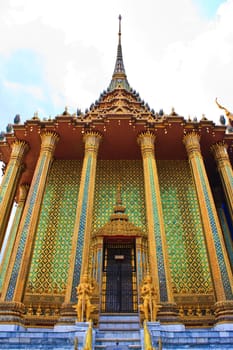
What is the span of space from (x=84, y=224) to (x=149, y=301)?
3.12m

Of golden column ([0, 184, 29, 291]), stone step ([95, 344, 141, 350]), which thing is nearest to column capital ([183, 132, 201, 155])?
stone step ([95, 344, 141, 350])

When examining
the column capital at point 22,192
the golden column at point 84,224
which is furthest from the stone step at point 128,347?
the column capital at point 22,192

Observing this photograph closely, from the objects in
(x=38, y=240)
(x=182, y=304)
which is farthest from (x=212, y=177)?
(x=38, y=240)

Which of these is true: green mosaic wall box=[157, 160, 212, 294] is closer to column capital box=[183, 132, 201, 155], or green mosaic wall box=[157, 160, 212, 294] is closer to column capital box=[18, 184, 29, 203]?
column capital box=[183, 132, 201, 155]

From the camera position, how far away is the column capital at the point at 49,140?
38.2 ft

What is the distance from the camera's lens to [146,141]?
12.0 meters

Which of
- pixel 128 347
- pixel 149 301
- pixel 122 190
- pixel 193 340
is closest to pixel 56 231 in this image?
pixel 122 190

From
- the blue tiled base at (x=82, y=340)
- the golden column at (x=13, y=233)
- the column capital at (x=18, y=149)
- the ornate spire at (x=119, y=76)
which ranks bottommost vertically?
the blue tiled base at (x=82, y=340)

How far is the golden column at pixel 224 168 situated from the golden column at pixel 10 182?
25.3 ft

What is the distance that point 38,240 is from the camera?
1102 centimetres

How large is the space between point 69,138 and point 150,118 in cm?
351

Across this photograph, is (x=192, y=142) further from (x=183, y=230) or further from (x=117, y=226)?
(x=117, y=226)

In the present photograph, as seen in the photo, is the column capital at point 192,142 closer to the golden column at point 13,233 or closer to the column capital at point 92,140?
the column capital at point 92,140

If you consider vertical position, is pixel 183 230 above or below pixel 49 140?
below
